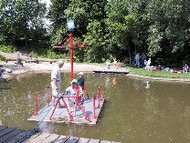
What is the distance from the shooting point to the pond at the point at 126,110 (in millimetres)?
12172

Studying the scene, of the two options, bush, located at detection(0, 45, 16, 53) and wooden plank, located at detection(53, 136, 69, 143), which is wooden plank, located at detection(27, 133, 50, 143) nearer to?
wooden plank, located at detection(53, 136, 69, 143)

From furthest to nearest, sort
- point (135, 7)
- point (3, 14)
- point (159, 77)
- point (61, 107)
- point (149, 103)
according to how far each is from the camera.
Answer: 1. point (3, 14)
2. point (135, 7)
3. point (159, 77)
4. point (149, 103)
5. point (61, 107)

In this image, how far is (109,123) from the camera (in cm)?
1332

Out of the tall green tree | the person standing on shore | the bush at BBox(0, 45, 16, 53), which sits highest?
the tall green tree

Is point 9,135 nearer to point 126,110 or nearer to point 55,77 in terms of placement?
point 55,77

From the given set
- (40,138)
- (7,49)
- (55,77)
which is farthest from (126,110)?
(7,49)

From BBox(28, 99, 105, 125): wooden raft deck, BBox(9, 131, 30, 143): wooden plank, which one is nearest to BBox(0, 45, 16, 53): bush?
BBox(28, 99, 105, 125): wooden raft deck

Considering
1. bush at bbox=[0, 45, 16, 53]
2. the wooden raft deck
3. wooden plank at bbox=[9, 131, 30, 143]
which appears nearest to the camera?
wooden plank at bbox=[9, 131, 30, 143]

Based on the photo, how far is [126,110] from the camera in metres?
15.4

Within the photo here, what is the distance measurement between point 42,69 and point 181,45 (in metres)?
12.0

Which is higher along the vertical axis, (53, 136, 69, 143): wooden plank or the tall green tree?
the tall green tree

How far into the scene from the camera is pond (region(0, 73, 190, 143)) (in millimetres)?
12172

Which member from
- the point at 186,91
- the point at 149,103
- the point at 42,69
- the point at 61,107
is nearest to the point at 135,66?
Result: the point at 42,69

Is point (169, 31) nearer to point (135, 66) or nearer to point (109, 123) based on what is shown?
point (135, 66)
